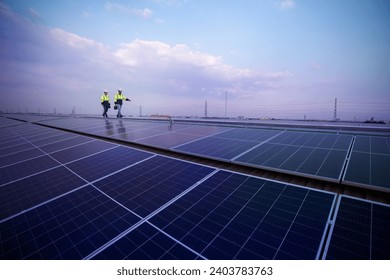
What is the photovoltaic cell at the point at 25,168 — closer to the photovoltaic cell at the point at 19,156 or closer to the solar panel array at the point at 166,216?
the solar panel array at the point at 166,216

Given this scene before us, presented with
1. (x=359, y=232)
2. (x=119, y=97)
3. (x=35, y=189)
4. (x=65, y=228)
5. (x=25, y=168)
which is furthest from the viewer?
(x=119, y=97)

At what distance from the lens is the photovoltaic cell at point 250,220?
2.81m

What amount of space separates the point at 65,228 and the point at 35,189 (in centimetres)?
266

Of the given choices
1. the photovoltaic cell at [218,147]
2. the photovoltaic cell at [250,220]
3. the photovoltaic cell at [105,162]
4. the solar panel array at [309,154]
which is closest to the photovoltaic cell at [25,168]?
the photovoltaic cell at [105,162]

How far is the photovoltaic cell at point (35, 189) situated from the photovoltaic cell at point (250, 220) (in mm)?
3241

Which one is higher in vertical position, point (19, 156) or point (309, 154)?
point (309, 154)

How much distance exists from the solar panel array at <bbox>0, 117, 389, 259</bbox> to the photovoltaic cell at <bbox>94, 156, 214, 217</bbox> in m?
0.03

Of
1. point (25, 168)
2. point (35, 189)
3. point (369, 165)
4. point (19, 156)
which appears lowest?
point (35, 189)

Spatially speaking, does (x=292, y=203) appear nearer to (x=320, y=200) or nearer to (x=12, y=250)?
(x=320, y=200)

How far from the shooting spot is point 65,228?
3539 millimetres

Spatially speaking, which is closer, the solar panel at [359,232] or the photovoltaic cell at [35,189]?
the solar panel at [359,232]

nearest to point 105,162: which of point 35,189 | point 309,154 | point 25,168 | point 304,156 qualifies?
point 35,189

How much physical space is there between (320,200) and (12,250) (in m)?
5.78

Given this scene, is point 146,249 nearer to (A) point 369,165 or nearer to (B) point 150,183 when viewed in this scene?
(B) point 150,183
